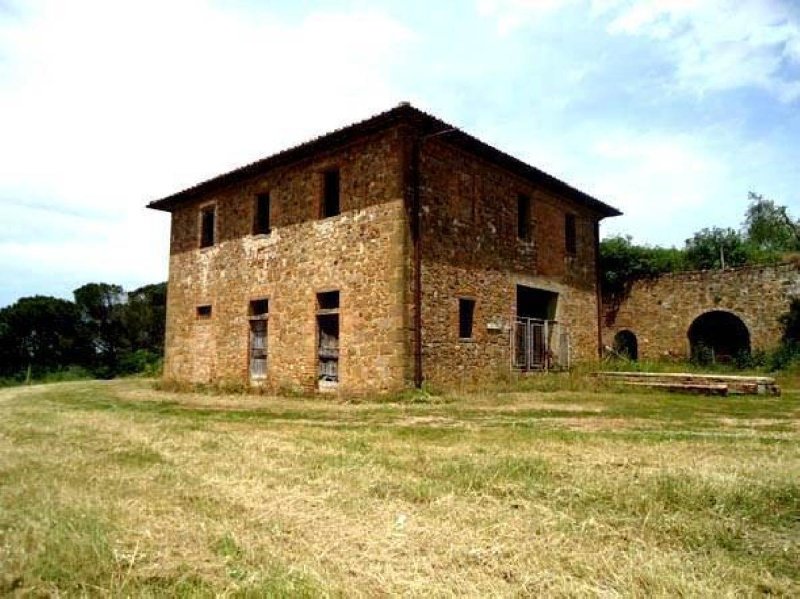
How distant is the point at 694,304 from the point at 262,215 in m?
14.0

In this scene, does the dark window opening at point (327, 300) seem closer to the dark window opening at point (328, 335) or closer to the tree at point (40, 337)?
the dark window opening at point (328, 335)

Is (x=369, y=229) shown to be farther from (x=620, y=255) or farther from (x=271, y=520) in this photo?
(x=620, y=255)

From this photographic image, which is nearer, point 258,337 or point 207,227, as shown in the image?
point 258,337

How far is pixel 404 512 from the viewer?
345 centimetres

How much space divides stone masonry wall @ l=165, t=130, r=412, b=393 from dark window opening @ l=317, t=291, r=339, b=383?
17 cm

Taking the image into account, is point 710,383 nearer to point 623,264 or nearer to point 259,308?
point 623,264

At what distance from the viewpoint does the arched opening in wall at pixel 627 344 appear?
19.9m

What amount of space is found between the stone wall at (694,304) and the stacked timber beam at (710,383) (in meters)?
6.16

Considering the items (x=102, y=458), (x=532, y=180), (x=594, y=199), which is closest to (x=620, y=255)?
(x=594, y=199)

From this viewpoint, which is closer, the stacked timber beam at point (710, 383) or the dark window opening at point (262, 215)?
the stacked timber beam at point (710, 383)

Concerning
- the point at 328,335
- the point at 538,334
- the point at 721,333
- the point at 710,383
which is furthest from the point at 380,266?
the point at 721,333

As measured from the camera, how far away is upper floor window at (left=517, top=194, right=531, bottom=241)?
49.8 feet

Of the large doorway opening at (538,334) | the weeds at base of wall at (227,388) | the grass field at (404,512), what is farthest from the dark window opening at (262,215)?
the grass field at (404,512)

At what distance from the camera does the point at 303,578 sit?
2533mm
